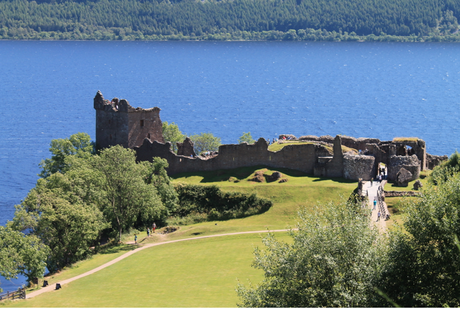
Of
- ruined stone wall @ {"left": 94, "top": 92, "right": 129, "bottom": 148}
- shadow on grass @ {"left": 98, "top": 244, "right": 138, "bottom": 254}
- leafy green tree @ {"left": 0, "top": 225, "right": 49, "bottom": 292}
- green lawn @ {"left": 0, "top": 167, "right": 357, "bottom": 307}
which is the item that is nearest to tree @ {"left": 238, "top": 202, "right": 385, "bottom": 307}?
green lawn @ {"left": 0, "top": 167, "right": 357, "bottom": 307}

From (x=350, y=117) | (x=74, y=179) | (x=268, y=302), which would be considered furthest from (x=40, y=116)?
(x=268, y=302)

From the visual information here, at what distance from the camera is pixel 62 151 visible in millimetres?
88375

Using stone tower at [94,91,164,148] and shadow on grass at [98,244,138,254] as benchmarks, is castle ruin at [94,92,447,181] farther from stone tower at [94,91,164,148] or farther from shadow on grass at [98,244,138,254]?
shadow on grass at [98,244,138,254]

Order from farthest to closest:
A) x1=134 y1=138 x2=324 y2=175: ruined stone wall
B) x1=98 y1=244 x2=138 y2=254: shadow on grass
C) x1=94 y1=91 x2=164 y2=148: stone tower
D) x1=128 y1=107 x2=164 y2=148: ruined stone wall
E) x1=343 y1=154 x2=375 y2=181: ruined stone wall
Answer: x1=128 y1=107 x2=164 y2=148: ruined stone wall, x1=94 y1=91 x2=164 y2=148: stone tower, x1=134 y1=138 x2=324 y2=175: ruined stone wall, x1=343 y1=154 x2=375 y2=181: ruined stone wall, x1=98 y1=244 x2=138 y2=254: shadow on grass

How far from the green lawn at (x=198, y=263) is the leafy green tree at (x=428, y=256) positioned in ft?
28.1

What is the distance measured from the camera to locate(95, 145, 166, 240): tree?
74.2 m

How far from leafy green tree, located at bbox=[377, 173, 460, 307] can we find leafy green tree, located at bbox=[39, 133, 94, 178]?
5644 cm

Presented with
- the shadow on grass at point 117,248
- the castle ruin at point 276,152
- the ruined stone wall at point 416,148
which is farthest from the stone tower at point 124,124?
the ruined stone wall at point 416,148

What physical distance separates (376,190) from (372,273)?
3483 cm

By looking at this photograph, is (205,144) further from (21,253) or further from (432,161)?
(21,253)

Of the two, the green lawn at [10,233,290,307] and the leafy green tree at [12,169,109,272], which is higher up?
the leafy green tree at [12,169,109,272]

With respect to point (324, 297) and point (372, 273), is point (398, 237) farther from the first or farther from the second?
point (324, 297)

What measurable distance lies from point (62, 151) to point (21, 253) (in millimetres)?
30354

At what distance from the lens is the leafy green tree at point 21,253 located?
58.8m
